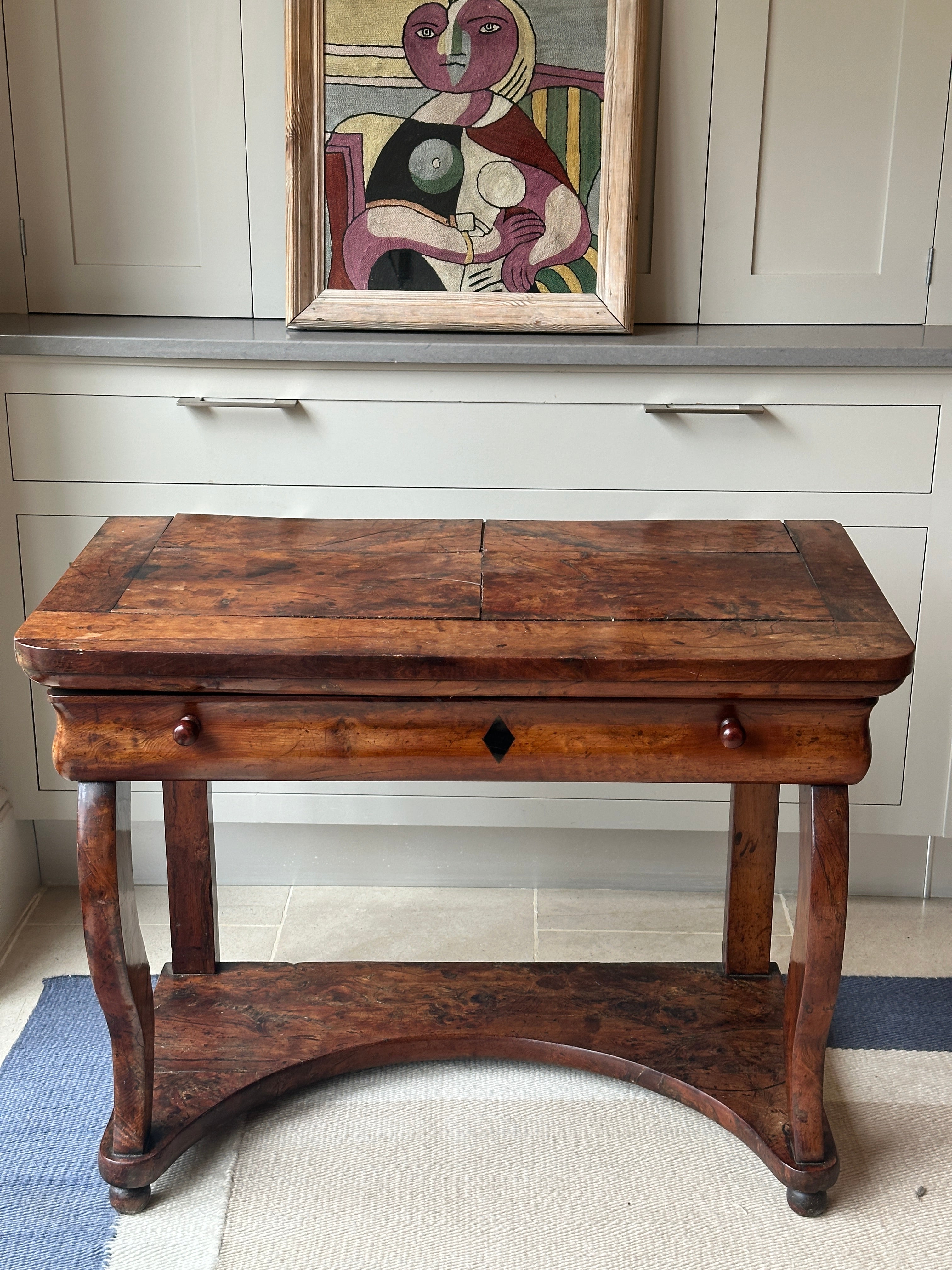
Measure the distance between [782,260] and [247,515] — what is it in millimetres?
1178

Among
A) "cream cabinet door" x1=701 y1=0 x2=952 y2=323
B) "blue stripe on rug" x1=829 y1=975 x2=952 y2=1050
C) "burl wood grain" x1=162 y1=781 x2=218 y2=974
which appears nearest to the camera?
"burl wood grain" x1=162 y1=781 x2=218 y2=974

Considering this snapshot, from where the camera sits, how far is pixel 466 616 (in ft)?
5.09

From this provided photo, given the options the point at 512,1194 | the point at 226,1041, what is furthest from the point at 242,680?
the point at 512,1194

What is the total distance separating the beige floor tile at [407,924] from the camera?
2.35 meters

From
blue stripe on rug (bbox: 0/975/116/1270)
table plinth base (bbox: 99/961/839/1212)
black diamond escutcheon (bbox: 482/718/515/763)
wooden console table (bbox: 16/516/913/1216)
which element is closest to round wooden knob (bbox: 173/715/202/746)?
wooden console table (bbox: 16/516/913/1216)

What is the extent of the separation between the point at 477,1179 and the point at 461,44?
1.96m

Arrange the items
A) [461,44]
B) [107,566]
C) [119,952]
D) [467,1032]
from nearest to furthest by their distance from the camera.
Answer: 1. [119,952]
2. [107,566]
3. [467,1032]
4. [461,44]

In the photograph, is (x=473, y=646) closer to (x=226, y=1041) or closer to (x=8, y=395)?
(x=226, y=1041)

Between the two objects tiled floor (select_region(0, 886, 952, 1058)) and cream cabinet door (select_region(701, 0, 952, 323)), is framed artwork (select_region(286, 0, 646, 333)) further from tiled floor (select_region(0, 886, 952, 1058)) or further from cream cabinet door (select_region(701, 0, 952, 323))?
tiled floor (select_region(0, 886, 952, 1058))

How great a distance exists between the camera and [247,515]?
7.35 feet

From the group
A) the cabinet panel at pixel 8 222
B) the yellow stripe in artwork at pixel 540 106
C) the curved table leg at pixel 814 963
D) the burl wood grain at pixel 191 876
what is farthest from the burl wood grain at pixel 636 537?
the cabinet panel at pixel 8 222

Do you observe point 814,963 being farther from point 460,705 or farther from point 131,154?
point 131,154

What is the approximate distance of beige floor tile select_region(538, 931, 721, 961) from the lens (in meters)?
2.35

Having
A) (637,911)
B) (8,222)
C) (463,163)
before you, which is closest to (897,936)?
(637,911)
